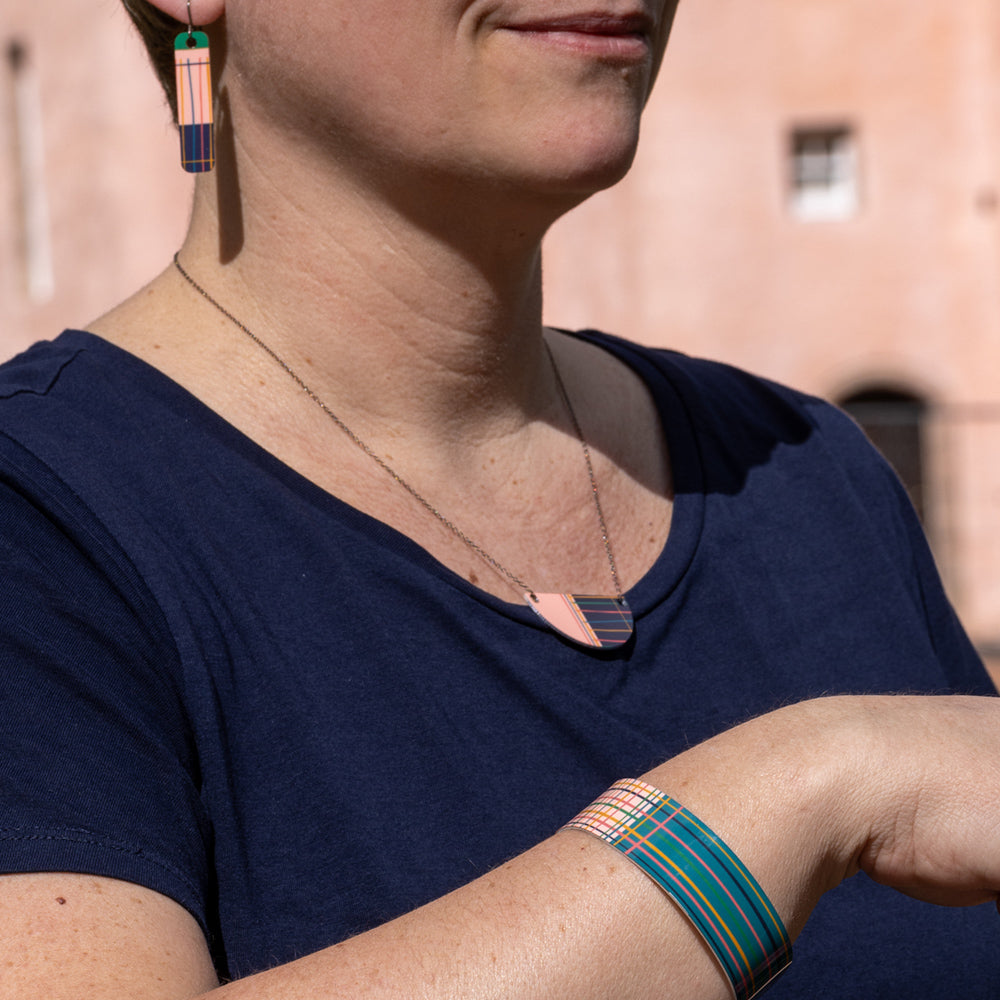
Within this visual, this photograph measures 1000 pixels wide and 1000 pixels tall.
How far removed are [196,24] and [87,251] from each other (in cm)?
1390

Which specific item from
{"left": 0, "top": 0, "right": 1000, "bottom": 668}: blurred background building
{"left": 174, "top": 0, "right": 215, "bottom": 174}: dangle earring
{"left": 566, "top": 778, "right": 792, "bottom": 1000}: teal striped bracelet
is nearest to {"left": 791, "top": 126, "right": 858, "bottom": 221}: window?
{"left": 0, "top": 0, "right": 1000, "bottom": 668}: blurred background building

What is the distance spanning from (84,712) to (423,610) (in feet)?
1.09

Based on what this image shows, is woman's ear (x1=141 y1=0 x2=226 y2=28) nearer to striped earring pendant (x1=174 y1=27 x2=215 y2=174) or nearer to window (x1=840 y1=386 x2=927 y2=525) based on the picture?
striped earring pendant (x1=174 y1=27 x2=215 y2=174)

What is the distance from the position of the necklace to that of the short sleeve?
32 centimetres

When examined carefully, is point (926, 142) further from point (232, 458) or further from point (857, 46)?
point (232, 458)

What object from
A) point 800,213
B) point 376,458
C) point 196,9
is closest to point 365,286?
point 376,458

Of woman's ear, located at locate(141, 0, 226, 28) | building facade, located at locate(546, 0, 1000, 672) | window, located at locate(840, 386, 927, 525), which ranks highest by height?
woman's ear, located at locate(141, 0, 226, 28)

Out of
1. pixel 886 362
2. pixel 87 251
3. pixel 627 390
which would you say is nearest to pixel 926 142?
pixel 886 362

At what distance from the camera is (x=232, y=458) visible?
3.94 ft

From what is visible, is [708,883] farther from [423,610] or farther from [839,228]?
[839,228]

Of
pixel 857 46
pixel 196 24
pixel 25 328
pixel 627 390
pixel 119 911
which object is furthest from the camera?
pixel 25 328

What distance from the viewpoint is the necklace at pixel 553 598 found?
1.25m

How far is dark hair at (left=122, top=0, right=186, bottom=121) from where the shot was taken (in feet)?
4.41

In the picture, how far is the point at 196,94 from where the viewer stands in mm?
1302
